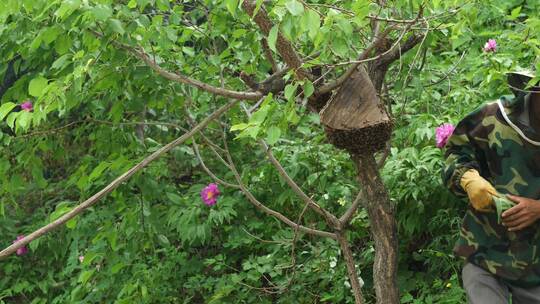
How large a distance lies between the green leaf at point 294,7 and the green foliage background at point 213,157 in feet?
2.73

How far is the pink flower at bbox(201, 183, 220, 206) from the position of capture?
4.75m

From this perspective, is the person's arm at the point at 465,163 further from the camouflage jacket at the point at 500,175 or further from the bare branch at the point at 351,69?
the bare branch at the point at 351,69

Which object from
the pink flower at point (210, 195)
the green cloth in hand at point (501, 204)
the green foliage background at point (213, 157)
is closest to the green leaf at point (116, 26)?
the green foliage background at point (213, 157)

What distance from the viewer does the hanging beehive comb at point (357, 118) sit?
3.33 metres

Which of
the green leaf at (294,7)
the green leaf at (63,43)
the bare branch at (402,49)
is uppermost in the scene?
the green leaf at (294,7)

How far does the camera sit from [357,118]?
131 inches

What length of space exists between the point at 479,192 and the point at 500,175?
156 millimetres

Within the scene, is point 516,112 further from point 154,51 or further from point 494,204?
point 154,51

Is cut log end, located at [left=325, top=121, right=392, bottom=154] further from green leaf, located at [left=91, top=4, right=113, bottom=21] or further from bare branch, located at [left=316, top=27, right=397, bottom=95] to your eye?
green leaf, located at [left=91, top=4, right=113, bottom=21]

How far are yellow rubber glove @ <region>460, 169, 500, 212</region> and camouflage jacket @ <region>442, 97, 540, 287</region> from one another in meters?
0.08

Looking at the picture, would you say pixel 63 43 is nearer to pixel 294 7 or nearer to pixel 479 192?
pixel 294 7

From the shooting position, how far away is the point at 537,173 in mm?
3146

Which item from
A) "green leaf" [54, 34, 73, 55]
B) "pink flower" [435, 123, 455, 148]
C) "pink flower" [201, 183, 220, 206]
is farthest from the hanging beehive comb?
"pink flower" [201, 183, 220, 206]

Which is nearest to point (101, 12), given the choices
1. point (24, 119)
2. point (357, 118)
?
point (24, 119)
